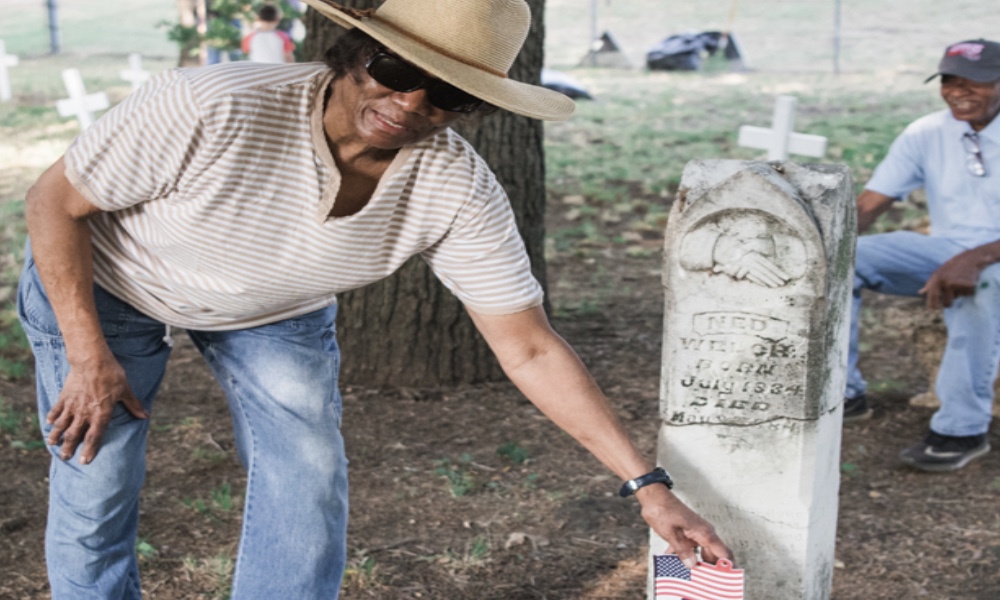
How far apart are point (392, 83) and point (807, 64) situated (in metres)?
18.4

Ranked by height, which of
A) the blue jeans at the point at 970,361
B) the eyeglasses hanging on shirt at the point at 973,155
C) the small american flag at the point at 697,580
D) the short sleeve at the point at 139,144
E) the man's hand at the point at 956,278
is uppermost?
the short sleeve at the point at 139,144

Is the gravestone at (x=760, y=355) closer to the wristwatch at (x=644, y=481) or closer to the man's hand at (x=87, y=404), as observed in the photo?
the wristwatch at (x=644, y=481)

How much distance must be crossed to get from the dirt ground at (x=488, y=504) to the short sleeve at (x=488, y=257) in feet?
4.09

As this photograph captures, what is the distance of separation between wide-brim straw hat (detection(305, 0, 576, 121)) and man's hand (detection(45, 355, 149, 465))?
82 cm

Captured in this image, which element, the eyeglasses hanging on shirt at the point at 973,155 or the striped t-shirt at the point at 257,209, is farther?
the eyeglasses hanging on shirt at the point at 973,155

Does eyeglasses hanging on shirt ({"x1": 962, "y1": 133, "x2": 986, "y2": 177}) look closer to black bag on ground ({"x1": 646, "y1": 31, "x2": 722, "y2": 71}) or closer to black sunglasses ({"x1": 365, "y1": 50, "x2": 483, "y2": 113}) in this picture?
black sunglasses ({"x1": 365, "y1": 50, "x2": 483, "y2": 113})

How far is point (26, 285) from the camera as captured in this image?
8.41 feet

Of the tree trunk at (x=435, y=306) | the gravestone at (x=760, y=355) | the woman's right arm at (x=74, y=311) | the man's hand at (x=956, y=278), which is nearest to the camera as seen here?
the woman's right arm at (x=74, y=311)

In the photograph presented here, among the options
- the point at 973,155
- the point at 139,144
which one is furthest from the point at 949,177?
the point at 139,144

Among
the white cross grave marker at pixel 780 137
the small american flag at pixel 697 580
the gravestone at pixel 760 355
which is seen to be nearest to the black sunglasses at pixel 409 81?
the gravestone at pixel 760 355

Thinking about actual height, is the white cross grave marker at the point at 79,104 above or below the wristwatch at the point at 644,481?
below

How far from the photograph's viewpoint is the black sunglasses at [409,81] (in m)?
2.20

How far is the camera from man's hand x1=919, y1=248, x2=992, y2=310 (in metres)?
4.32

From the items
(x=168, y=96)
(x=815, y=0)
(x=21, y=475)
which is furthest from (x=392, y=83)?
(x=815, y=0)
